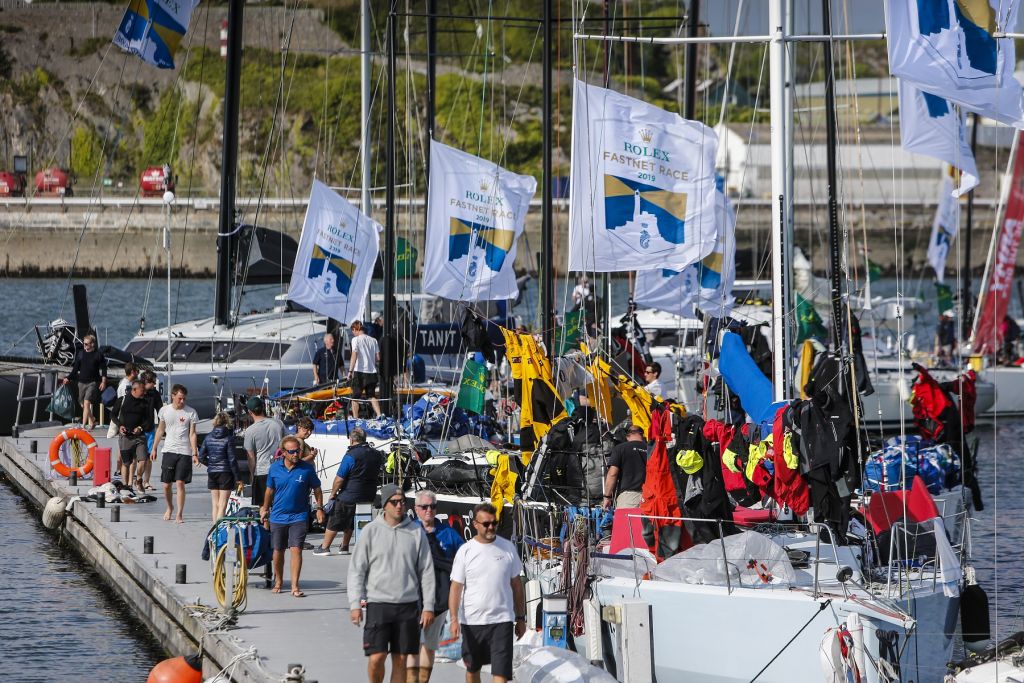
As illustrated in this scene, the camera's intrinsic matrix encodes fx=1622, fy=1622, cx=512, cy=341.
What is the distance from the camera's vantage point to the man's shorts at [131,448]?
64.0 ft

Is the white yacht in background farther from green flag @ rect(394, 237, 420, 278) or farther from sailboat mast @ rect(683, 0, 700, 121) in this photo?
sailboat mast @ rect(683, 0, 700, 121)

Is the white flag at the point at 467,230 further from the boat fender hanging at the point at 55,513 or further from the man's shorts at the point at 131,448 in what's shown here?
the boat fender hanging at the point at 55,513

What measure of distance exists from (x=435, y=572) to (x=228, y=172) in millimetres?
19016

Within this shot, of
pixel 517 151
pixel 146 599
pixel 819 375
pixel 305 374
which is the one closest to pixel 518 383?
→ pixel 819 375

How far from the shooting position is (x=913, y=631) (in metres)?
11.5

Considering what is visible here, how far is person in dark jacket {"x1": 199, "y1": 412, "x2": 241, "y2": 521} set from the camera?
16578mm

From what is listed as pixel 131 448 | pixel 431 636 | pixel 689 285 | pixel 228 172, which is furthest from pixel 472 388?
pixel 228 172

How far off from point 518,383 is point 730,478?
328 centimetres

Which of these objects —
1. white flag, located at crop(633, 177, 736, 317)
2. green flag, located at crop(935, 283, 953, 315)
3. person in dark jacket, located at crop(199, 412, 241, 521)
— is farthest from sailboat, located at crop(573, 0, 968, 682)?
green flag, located at crop(935, 283, 953, 315)

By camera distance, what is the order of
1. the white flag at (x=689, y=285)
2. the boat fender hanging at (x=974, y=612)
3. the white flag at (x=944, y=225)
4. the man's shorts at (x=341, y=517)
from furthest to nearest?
the white flag at (x=944, y=225)
the white flag at (x=689, y=285)
the man's shorts at (x=341, y=517)
the boat fender hanging at (x=974, y=612)

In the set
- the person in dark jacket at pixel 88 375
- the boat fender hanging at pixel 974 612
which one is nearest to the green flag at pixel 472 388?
the boat fender hanging at pixel 974 612

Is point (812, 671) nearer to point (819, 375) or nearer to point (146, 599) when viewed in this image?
point (819, 375)

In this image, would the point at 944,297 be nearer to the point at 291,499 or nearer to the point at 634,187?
the point at 634,187

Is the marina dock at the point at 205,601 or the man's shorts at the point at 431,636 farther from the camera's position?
the marina dock at the point at 205,601
